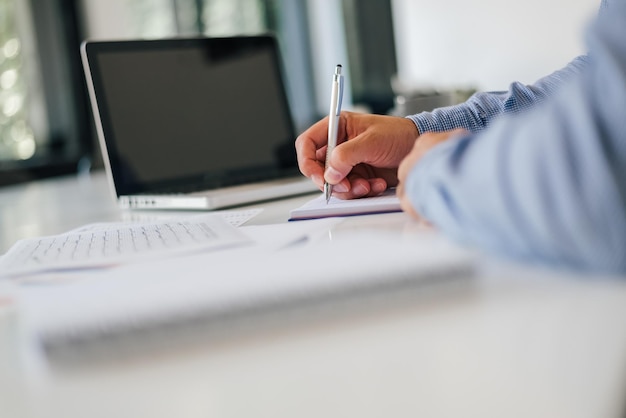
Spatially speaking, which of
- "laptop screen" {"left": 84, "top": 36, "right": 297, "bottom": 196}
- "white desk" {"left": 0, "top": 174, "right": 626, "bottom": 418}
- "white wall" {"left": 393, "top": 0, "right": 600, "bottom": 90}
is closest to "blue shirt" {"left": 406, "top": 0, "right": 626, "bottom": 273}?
"white desk" {"left": 0, "top": 174, "right": 626, "bottom": 418}

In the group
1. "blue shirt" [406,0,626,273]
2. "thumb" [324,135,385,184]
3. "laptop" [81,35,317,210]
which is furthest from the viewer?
"laptop" [81,35,317,210]

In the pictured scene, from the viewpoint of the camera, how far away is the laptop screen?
1314mm

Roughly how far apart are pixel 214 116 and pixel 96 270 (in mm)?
844

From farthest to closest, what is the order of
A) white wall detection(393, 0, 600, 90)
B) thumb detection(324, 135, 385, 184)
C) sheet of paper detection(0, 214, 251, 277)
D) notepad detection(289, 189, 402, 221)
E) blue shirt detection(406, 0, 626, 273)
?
white wall detection(393, 0, 600, 90) → thumb detection(324, 135, 385, 184) → notepad detection(289, 189, 402, 221) → sheet of paper detection(0, 214, 251, 277) → blue shirt detection(406, 0, 626, 273)

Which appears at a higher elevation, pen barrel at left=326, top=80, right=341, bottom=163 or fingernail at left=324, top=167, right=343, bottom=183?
pen barrel at left=326, top=80, right=341, bottom=163

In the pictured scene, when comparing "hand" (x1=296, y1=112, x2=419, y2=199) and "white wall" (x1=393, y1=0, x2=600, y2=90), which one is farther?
"white wall" (x1=393, y1=0, x2=600, y2=90)

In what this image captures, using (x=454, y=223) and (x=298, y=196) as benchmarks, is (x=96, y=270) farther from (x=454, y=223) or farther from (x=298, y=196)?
(x=298, y=196)

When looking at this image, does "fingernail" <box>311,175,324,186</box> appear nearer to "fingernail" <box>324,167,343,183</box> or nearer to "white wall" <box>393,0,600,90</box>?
"fingernail" <box>324,167,343,183</box>

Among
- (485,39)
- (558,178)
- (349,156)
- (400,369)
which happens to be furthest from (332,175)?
(485,39)

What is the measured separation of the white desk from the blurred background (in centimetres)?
153

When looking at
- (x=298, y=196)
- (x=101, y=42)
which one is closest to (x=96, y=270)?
(x=298, y=196)

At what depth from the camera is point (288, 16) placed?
5.40m

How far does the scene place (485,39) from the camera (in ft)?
9.52

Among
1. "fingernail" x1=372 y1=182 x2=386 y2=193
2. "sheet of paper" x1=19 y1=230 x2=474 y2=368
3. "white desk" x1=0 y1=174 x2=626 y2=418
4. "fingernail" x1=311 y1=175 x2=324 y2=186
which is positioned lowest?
"fingernail" x1=372 y1=182 x2=386 y2=193
